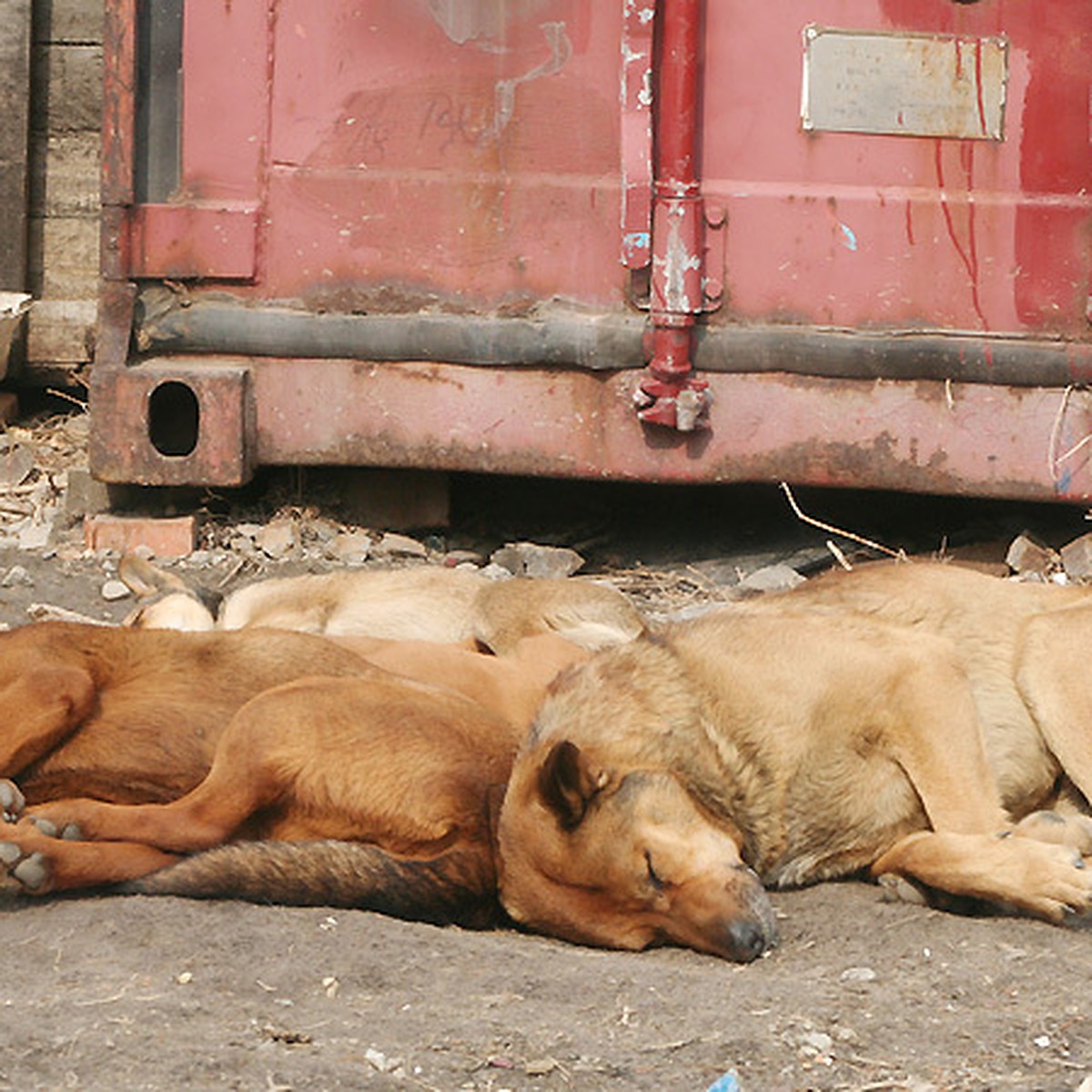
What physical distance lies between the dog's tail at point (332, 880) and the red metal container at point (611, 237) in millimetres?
3337

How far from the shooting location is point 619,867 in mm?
4141

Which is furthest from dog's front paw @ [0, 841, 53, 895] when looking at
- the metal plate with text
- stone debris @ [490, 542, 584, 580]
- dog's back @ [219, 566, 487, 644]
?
the metal plate with text

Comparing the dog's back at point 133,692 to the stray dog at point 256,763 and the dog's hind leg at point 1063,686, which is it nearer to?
the stray dog at point 256,763

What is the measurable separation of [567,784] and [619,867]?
8.2 inches

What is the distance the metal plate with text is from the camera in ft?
23.4

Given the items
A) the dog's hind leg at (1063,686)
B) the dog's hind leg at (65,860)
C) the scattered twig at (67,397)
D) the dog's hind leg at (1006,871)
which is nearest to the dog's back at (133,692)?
the dog's hind leg at (65,860)

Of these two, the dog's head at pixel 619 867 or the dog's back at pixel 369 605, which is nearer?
the dog's head at pixel 619 867

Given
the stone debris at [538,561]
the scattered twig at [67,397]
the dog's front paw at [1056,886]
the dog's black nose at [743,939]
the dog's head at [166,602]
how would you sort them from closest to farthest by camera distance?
1. the dog's black nose at [743,939]
2. the dog's front paw at [1056,886]
3. the dog's head at [166,602]
4. the stone debris at [538,561]
5. the scattered twig at [67,397]

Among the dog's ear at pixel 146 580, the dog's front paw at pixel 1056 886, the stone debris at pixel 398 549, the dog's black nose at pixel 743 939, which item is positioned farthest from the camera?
the stone debris at pixel 398 549

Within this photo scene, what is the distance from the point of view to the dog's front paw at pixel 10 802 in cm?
438

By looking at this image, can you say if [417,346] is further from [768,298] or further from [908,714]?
[908,714]

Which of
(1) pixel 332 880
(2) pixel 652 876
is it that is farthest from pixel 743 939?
(1) pixel 332 880

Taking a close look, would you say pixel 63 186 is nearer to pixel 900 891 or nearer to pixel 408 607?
pixel 408 607

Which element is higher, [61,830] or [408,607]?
[408,607]
